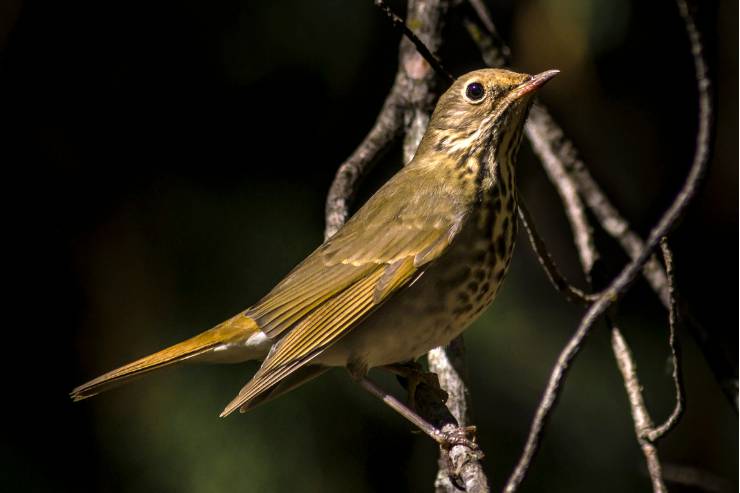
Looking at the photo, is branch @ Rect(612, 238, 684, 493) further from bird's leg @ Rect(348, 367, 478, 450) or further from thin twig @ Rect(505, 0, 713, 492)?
bird's leg @ Rect(348, 367, 478, 450)

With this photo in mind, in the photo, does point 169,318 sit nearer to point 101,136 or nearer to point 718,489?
point 101,136

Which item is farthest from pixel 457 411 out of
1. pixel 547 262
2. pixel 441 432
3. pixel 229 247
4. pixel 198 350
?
pixel 229 247

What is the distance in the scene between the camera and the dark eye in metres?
2.95

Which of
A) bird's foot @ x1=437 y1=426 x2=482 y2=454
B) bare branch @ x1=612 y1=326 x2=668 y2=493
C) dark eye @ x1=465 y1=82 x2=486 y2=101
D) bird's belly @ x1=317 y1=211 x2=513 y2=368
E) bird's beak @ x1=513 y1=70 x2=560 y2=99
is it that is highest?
dark eye @ x1=465 y1=82 x2=486 y2=101

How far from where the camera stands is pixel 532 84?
2840 millimetres

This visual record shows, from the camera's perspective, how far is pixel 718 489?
347 centimetres

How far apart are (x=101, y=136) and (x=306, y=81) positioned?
28.6 inches

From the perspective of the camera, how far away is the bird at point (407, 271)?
9.03 ft

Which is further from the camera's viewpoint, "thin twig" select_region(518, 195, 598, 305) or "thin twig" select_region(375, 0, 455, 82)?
"thin twig" select_region(518, 195, 598, 305)

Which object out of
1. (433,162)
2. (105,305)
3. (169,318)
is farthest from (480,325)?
(105,305)

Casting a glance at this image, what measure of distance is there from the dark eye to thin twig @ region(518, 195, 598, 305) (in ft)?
1.05

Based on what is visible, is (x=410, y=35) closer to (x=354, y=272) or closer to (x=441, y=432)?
(x=354, y=272)

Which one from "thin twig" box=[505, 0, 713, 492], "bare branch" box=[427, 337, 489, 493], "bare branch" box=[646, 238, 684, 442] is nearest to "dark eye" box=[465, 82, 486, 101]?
"thin twig" box=[505, 0, 713, 492]

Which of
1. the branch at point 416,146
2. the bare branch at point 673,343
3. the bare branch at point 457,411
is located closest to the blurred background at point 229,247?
the branch at point 416,146
